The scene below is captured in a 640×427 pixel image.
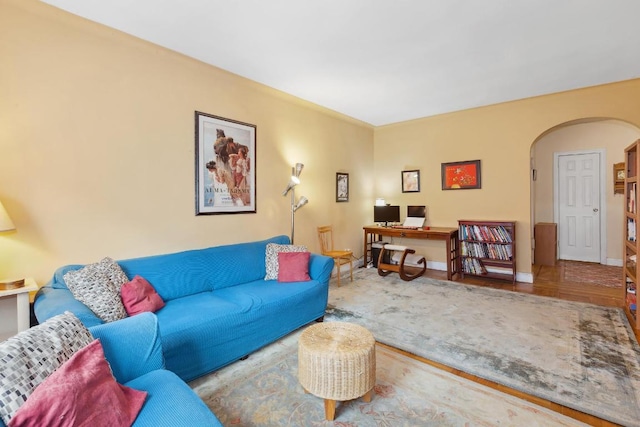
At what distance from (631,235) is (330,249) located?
11.4ft

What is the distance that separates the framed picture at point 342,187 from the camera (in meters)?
4.93

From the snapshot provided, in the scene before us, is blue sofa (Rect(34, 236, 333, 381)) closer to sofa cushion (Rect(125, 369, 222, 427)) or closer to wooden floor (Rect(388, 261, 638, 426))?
sofa cushion (Rect(125, 369, 222, 427))

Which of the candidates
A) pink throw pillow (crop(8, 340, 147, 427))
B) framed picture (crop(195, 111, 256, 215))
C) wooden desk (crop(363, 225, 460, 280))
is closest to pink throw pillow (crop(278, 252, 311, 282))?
framed picture (crop(195, 111, 256, 215))

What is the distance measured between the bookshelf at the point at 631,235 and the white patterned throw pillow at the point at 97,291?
14.3ft

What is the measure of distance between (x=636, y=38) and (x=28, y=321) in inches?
207

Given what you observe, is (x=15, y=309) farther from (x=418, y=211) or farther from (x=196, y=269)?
(x=418, y=211)

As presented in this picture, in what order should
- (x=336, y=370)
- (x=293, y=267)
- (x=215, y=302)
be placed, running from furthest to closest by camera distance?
1. (x=293, y=267)
2. (x=215, y=302)
3. (x=336, y=370)

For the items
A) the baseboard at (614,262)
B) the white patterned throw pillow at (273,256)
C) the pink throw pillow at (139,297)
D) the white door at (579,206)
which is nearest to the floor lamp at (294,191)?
the white patterned throw pillow at (273,256)

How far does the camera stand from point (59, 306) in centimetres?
175

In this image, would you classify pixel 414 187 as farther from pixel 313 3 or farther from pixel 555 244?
pixel 313 3

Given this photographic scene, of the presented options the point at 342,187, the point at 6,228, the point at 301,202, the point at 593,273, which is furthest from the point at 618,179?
the point at 6,228

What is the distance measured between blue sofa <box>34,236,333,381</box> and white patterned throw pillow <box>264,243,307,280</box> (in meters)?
0.07

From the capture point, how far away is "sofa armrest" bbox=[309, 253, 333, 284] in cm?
309

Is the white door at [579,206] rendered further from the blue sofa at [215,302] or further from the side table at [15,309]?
the side table at [15,309]
